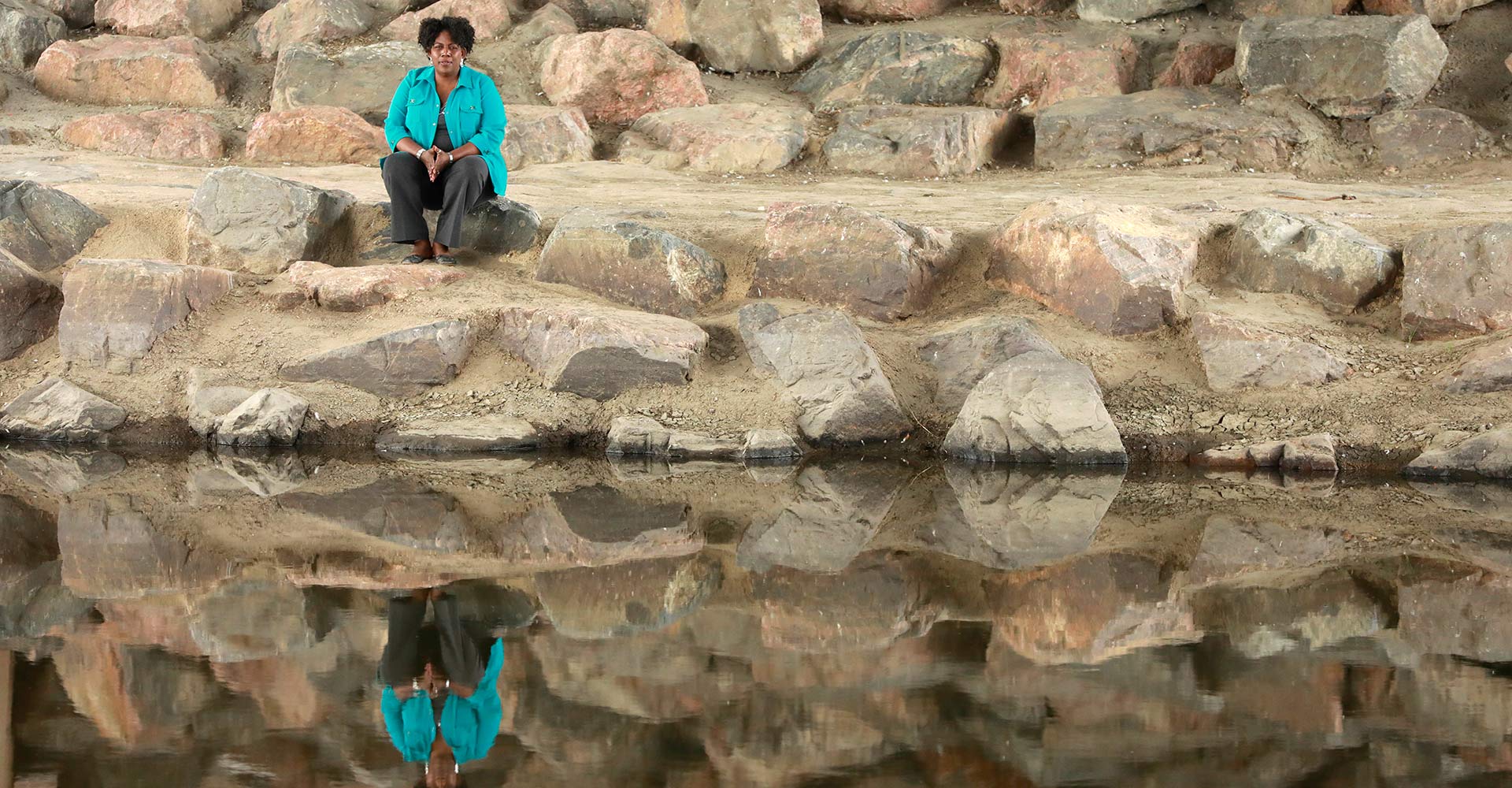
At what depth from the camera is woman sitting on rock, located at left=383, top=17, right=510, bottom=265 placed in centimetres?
807

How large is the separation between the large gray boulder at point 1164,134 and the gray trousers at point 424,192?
419 cm

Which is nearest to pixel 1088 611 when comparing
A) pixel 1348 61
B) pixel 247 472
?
pixel 247 472

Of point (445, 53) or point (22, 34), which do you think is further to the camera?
point (22, 34)

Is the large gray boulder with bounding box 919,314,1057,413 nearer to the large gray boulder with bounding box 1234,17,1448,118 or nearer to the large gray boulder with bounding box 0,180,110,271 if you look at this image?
the large gray boulder with bounding box 1234,17,1448,118

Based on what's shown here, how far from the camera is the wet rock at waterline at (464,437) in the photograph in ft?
23.7

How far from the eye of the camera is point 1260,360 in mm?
7387

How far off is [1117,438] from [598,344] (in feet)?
8.07

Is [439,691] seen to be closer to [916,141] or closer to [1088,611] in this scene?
[1088,611]

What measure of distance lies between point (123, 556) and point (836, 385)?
3442 mm

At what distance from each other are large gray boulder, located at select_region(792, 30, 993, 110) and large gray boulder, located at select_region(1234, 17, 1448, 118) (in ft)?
6.29

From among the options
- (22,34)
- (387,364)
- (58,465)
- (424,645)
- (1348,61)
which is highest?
(1348,61)

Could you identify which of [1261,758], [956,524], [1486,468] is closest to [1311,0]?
[1486,468]

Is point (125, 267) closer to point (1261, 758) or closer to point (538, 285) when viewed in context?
point (538, 285)

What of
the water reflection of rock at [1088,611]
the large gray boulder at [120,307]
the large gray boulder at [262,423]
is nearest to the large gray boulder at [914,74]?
the large gray boulder at [120,307]
